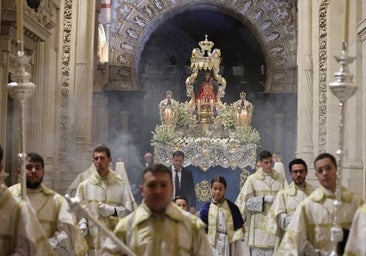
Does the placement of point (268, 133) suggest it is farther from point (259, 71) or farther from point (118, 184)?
point (118, 184)

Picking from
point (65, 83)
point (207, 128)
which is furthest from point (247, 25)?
point (65, 83)

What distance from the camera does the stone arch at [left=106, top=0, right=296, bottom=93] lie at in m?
26.6

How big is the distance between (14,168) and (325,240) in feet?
23.2

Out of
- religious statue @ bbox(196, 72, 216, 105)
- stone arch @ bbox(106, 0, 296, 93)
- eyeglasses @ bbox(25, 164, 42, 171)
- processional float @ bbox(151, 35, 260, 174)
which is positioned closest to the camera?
eyeglasses @ bbox(25, 164, 42, 171)

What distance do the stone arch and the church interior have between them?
4 centimetres

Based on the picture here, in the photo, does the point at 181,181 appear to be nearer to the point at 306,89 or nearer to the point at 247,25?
the point at 306,89

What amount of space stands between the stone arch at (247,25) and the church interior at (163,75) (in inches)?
1.4

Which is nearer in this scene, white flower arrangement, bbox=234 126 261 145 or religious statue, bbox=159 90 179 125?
white flower arrangement, bbox=234 126 261 145

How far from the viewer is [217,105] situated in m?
24.0

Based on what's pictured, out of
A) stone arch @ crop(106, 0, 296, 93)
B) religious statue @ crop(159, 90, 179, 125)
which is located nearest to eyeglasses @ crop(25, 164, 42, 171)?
religious statue @ crop(159, 90, 179, 125)

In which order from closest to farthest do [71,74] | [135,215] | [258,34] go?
[135,215], [71,74], [258,34]

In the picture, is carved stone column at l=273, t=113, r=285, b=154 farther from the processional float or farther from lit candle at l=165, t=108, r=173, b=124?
lit candle at l=165, t=108, r=173, b=124

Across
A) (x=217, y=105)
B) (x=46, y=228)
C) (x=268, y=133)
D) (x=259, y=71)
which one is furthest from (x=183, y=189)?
(x=259, y=71)

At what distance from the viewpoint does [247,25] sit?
27.6m
